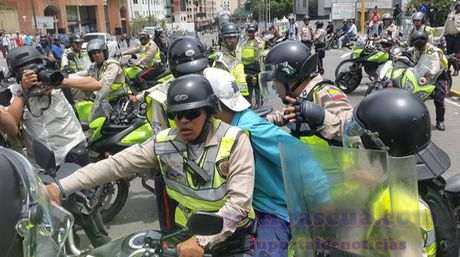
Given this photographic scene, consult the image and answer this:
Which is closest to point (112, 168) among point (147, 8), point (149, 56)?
point (149, 56)

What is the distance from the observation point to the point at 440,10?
1153 inches

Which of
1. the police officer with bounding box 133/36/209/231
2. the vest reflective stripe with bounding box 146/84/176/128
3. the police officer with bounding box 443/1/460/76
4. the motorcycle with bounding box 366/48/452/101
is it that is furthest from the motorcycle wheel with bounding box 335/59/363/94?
the vest reflective stripe with bounding box 146/84/176/128

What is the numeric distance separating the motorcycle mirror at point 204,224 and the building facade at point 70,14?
4992 cm

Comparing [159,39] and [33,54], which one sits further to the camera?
[159,39]

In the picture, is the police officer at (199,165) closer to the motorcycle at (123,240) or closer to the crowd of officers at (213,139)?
the crowd of officers at (213,139)

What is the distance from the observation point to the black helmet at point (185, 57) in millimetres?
4159

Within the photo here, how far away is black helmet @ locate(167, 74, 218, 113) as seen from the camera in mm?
2201

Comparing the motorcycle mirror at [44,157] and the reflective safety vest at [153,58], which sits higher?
the motorcycle mirror at [44,157]

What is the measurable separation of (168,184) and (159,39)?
39.9 ft

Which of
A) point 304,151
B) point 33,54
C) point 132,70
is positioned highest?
point 33,54

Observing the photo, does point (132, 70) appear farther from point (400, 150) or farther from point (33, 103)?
point (400, 150)

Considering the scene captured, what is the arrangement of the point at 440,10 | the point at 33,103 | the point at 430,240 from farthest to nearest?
1. the point at 440,10
2. the point at 33,103
3. the point at 430,240

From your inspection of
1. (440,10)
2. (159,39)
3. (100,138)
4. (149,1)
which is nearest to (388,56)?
(159,39)

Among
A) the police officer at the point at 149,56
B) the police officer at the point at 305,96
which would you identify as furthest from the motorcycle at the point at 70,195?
the police officer at the point at 149,56
